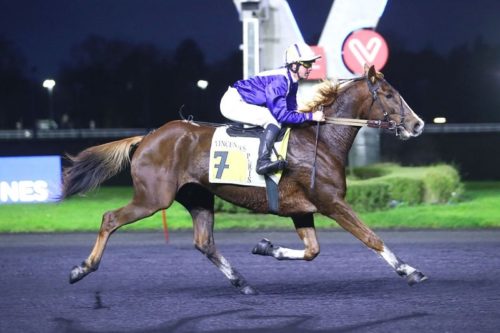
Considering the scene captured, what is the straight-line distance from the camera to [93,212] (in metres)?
15.8

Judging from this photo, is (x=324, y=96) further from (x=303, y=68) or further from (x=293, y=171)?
(x=293, y=171)

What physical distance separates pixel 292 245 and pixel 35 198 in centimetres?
514

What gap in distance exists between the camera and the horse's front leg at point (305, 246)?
7668mm

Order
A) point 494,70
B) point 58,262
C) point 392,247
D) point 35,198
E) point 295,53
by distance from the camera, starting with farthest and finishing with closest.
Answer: point 494,70, point 35,198, point 392,247, point 58,262, point 295,53

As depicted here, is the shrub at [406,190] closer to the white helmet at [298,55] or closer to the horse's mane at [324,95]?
the horse's mane at [324,95]

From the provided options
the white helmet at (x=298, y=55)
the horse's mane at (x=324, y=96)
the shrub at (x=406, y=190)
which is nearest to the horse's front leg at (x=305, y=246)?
the horse's mane at (x=324, y=96)

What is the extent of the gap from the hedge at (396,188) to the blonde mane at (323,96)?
23.6 ft

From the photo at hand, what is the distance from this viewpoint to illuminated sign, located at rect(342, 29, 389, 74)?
53.7ft

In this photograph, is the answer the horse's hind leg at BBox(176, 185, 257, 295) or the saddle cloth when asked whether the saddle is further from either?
the horse's hind leg at BBox(176, 185, 257, 295)

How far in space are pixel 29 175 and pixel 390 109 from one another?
8.33 meters

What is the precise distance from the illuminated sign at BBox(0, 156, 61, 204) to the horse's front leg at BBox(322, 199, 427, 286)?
26.0ft

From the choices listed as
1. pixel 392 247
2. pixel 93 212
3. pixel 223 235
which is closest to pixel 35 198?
pixel 93 212

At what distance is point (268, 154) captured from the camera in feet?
24.9

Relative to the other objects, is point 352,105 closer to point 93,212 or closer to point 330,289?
point 330,289
